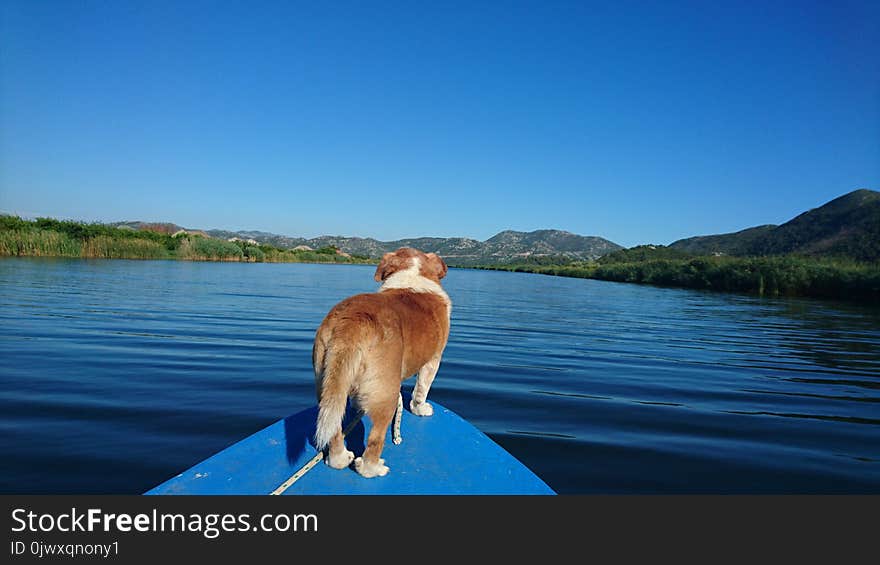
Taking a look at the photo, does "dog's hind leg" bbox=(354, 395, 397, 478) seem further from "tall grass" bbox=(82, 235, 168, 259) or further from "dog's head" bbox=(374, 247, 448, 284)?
"tall grass" bbox=(82, 235, 168, 259)

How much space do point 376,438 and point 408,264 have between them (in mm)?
2055

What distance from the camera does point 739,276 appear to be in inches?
1807

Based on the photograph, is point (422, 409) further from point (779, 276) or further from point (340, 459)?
point (779, 276)

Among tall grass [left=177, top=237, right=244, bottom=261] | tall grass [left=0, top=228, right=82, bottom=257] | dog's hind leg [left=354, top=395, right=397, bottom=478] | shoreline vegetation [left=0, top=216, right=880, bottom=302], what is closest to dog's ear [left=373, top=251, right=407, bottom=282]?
dog's hind leg [left=354, top=395, right=397, bottom=478]

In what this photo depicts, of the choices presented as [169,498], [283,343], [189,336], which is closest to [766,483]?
[169,498]

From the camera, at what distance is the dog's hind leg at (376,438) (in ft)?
11.3

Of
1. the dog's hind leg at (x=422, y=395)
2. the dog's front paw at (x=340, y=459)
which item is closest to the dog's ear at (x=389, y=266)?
the dog's hind leg at (x=422, y=395)

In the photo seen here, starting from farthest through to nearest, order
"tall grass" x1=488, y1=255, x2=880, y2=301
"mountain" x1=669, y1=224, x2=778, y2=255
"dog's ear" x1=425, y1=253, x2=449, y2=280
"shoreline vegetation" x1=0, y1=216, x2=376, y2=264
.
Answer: "mountain" x1=669, y1=224, x2=778, y2=255
"shoreline vegetation" x1=0, y1=216, x2=376, y2=264
"tall grass" x1=488, y1=255, x2=880, y2=301
"dog's ear" x1=425, y1=253, x2=449, y2=280

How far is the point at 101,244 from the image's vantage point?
4959 cm

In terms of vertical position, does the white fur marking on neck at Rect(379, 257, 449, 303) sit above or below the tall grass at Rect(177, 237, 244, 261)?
below

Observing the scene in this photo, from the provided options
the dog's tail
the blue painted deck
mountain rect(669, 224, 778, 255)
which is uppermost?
mountain rect(669, 224, 778, 255)

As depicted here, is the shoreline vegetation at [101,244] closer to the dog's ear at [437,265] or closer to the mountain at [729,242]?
the dog's ear at [437,265]

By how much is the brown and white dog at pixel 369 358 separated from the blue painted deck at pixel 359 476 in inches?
8.3

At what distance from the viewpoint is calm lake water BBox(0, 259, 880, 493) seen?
16.0 feet
